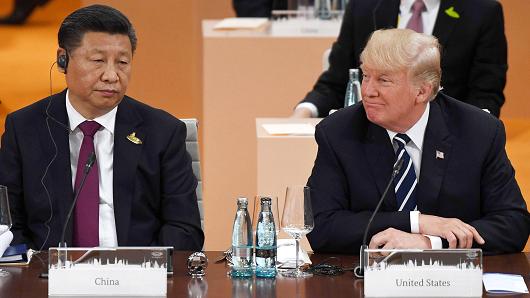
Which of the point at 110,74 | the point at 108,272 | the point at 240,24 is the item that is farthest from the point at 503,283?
the point at 240,24

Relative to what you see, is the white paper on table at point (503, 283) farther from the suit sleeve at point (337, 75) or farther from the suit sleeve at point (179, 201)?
the suit sleeve at point (337, 75)

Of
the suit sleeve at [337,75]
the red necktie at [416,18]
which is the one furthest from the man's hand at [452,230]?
the red necktie at [416,18]

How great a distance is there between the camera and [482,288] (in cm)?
270

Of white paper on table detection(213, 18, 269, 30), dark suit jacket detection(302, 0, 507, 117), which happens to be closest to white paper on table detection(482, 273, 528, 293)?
dark suit jacket detection(302, 0, 507, 117)

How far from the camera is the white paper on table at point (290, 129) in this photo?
4.48 meters

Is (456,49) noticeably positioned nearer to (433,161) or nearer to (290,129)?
(290,129)

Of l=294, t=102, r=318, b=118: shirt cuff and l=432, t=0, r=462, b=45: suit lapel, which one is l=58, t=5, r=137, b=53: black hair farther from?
l=432, t=0, r=462, b=45: suit lapel

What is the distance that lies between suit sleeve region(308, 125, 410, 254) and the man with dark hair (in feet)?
1.26

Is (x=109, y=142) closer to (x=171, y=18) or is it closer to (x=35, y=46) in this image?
(x=171, y=18)

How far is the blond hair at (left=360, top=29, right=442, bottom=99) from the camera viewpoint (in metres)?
3.32

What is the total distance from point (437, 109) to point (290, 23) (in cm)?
328

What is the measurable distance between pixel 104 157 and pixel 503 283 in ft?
4.20

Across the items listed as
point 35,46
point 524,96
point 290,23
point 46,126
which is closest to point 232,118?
point 290,23

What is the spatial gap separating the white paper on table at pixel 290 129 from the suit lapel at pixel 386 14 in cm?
65
